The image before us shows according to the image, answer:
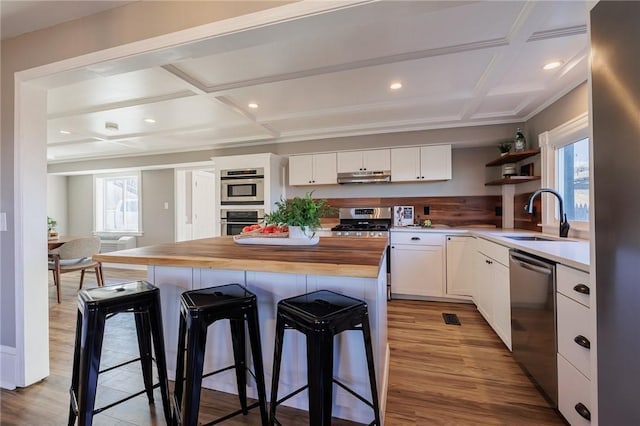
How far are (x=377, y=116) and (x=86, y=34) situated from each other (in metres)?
2.78

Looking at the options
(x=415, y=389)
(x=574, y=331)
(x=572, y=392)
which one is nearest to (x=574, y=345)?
(x=574, y=331)

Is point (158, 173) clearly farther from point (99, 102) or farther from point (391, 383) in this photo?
point (391, 383)

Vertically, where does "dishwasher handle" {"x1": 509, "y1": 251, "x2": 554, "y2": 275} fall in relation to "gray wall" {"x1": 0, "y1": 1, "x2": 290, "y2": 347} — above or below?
below

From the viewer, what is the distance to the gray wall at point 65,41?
146cm

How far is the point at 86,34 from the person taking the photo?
1.71m

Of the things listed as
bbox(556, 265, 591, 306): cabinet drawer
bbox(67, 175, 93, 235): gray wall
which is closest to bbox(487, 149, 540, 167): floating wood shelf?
bbox(556, 265, 591, 306): cabinet drawer

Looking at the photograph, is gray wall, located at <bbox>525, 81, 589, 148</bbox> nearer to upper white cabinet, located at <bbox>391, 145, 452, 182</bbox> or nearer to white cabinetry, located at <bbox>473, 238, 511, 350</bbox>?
upper white cabinet, located at <bbox>391, 145, 452, 182</bbox>

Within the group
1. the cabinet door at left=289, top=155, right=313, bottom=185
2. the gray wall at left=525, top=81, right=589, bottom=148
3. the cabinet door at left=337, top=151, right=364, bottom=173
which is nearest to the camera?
the gray wall at left=525, top=81, right=589, bottom=148

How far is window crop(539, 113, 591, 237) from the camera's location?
2.39 meters

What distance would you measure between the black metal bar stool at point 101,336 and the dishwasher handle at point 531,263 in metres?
2.18

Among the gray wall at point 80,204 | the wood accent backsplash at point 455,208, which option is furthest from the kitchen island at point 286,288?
the gray wall at point 80,204

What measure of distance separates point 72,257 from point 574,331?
17.3 feet

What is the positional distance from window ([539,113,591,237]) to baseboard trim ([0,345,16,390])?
4310 mm

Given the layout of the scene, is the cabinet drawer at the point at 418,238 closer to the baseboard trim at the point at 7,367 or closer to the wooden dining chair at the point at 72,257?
the baseboard trim at the point at 7,367
